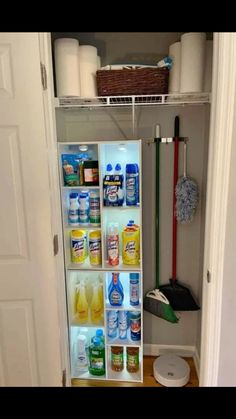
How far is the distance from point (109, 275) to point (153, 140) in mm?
960

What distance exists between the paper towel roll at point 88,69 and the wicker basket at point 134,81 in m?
0.06

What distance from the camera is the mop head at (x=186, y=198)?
169 cm

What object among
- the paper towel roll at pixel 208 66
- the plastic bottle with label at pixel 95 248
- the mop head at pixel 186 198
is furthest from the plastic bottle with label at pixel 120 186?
the paper towel roll at pixel 208 66

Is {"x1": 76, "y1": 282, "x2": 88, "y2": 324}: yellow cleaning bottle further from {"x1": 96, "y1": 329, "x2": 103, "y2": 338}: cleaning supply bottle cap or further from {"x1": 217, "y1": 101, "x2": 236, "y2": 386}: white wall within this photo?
{"x1": 217, "y1": 101, "x2": 236, "y2": 386}: white wall

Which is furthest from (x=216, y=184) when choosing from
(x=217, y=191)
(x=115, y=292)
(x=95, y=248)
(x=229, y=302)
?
(x=115, y=292)

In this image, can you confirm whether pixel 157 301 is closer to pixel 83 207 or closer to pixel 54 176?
pixel 83 207

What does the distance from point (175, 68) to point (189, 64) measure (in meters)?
0.10

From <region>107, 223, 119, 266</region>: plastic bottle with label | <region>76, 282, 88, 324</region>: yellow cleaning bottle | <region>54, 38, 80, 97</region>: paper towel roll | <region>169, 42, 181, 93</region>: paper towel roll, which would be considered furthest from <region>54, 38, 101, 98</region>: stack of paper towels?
<region>76, 282, 88, 324</region>: yellow cleaning bottle

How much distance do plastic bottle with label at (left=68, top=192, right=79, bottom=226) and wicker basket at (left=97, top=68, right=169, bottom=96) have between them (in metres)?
0.65

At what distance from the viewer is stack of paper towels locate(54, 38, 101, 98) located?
1.39 meters

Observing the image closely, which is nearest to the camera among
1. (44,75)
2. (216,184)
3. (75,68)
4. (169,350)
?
(216,184)

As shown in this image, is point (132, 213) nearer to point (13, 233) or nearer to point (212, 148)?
point (13, 233)

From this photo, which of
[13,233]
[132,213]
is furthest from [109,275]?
[13,233]

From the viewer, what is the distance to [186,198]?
5.54 ft
